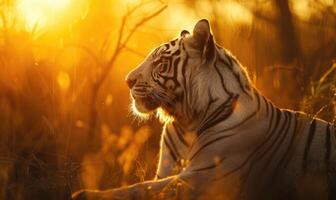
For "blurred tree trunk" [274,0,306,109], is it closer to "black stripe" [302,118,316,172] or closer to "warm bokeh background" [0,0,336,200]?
"warm bokeh background" [0,0,336,200]

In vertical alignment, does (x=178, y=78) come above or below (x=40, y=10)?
below

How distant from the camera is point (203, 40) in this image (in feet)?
13.7

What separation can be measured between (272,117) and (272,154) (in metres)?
0.24

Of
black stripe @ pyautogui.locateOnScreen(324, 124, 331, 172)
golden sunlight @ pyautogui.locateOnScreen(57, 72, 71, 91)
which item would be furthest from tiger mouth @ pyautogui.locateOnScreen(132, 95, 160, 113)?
golden sunlight @ pyautogui.locateOnScreen(57, 72, 71, 91)

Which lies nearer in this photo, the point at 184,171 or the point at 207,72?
the point at 184,171

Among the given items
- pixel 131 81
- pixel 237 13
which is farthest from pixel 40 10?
pixel 237 13

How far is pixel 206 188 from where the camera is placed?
3.63 meters

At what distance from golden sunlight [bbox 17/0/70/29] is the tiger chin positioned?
1.29 meters

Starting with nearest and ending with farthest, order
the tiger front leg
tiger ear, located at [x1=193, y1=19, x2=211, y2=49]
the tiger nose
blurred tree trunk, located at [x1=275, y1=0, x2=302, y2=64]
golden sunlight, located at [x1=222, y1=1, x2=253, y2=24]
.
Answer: the tiger front leg < tiger ear, located at [x1=193, y1=19, x2=211, y2=49] < the tiger nose < golden sunlight, located at [x1=222, y1=1, x2=253, y2=24] < blurred tree trunk, located at [x1=275, y1=0, x2=302, y2=64]

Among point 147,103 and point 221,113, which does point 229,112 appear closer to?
point 221,113

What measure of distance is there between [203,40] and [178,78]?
0.25m

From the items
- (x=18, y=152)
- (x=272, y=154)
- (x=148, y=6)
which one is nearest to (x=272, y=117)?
(x=272, y=154)

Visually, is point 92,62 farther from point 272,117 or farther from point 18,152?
point 272,117

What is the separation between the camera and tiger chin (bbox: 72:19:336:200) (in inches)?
147
